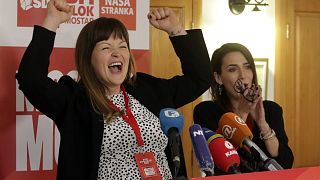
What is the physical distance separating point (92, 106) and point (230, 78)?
554mm

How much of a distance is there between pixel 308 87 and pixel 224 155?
3.12m

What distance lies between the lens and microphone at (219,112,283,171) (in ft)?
3.43

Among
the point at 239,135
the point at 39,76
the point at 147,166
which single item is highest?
the point at 39,76

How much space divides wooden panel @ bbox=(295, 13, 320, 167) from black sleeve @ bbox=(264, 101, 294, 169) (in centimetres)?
231

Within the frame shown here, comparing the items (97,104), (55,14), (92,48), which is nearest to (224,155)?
(97,104)

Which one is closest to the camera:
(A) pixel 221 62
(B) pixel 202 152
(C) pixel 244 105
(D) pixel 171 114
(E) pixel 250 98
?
(B) pixel 202 152

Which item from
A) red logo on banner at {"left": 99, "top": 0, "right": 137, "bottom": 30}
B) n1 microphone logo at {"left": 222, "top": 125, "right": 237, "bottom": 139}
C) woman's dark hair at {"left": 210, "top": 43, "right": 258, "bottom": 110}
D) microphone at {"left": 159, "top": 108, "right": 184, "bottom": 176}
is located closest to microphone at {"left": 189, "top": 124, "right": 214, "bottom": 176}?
microphone at {"left": 159, "top": 108, "right": 184, "bottom": 176}

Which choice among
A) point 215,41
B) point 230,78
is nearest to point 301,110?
point 215,41

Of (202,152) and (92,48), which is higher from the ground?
(92,48)

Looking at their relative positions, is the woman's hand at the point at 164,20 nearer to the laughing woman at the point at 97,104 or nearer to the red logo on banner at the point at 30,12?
the laughing woman at the point at 97,104

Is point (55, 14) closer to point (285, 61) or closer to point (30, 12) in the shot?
point (30, 12)

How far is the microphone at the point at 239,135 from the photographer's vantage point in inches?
41.2

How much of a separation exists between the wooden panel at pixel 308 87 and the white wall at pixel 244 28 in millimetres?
287

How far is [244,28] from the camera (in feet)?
12.0
